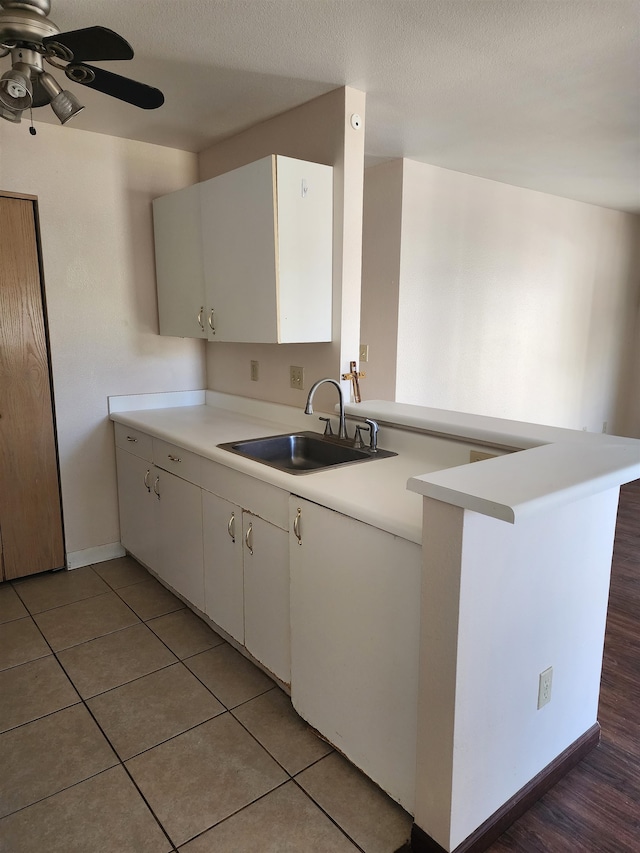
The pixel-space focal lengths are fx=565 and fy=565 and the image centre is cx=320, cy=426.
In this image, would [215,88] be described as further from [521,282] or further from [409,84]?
[521,282]

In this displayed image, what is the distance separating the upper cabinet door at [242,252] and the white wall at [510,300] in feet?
4.09

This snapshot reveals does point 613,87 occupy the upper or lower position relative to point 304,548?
upper

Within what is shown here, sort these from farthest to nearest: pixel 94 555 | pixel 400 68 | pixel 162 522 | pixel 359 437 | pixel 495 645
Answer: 1. pixel 94 555
2. pixel 162 522
3. pixel 359 437
4. pixel 400 68
5. pixel 495 645

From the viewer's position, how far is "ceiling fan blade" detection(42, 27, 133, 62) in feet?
4.44

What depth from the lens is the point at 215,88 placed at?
7.70 ft

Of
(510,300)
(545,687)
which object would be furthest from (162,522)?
(510,300)

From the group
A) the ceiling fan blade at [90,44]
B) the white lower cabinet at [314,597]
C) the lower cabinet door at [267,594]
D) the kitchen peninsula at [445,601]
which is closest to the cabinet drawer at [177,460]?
the white lower cabinet at [314,597]

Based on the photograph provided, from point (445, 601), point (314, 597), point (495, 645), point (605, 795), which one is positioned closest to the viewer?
point (445, 601)

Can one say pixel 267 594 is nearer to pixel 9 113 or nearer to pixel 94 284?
pixel 9 113

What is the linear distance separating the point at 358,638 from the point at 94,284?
2.38 m

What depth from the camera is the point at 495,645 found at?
1.43 metres

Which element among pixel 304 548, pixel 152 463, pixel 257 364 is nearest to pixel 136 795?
pixel 304 548

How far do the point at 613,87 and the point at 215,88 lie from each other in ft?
5.38

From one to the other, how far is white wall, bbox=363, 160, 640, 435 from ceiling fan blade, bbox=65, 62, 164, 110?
2.00m
